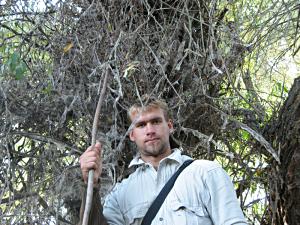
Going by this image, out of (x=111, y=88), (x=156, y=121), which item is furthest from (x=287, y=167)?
(x=111, y=88)

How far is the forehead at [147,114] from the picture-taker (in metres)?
3.15

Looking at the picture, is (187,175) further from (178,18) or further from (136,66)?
(178,18)

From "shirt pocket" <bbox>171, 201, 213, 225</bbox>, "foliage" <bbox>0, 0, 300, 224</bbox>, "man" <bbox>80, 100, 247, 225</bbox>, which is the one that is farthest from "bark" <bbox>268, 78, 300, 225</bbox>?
"shirt pocket" <bbox>171, 201, 213, 225</bbox>

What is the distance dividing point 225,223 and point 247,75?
5.11ft

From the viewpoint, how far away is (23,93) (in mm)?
3846

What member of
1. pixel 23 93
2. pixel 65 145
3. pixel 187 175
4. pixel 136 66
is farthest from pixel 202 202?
pixel 23 93

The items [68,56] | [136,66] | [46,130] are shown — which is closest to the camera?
[136,66]

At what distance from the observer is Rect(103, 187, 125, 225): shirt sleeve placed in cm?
305

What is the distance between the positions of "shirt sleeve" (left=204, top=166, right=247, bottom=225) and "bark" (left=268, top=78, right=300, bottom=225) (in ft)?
3.78

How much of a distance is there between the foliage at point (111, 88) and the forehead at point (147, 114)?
316 mm

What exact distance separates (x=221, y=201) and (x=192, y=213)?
0.49 ft

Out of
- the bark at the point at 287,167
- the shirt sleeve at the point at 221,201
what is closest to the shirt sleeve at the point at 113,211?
the shirt sleeve at the point at 221,201

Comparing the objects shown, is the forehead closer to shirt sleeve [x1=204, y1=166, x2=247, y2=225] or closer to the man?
the man

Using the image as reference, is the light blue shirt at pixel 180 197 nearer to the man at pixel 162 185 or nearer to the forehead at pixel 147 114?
the man at pixel 162 185
